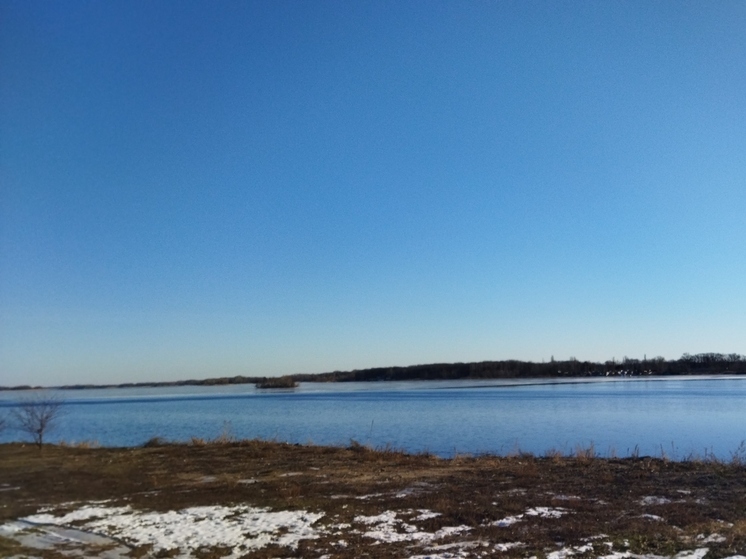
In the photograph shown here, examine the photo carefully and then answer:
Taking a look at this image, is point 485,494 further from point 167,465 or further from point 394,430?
point 394,430

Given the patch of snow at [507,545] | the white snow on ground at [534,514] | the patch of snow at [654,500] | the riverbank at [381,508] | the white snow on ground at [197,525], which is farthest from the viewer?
the patch of snow at [654,500]

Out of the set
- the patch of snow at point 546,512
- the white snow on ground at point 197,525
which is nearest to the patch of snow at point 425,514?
the patch of snow at point 546,512

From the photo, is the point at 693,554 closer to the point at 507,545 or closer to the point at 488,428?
the point at 507,545

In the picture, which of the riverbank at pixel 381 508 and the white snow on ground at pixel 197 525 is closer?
the riverbank at pixel 381 508

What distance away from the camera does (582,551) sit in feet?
27.1

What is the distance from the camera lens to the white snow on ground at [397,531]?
30.6ft

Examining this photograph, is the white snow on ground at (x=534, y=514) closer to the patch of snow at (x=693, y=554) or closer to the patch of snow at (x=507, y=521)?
the patch of snow at (x=507, y=521)

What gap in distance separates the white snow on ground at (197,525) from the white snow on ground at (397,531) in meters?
0.94

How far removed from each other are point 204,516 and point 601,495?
295 inches

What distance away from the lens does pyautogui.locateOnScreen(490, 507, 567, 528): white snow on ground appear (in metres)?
9.99

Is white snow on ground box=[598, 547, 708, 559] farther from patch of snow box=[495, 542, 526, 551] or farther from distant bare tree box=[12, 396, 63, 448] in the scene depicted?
distant bare tree box=[12, 396, 63, 448]

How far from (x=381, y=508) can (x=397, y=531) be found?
1.76m

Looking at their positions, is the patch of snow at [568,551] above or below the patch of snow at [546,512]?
above

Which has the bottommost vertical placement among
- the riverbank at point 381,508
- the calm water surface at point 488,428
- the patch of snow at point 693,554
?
the calm water surface at point 488,428
